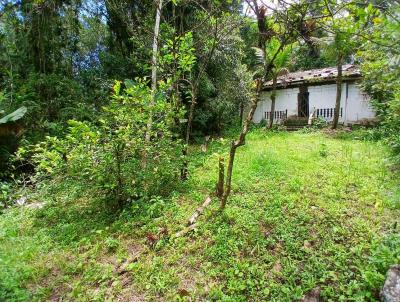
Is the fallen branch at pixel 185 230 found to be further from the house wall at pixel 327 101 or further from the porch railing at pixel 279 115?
the porch railing at pixel 279 115

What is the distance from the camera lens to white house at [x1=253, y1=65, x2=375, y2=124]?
→ 42.3 ft

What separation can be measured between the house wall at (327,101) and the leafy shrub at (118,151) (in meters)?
10.6

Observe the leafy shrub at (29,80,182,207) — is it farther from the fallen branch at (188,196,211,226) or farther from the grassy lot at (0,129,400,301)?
the fallen branch at (188,196,211,226)

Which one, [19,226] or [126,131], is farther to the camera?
[19,226]

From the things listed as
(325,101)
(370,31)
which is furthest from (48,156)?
(325,101)

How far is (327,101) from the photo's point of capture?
1398 centimetres

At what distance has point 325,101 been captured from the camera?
14047mm

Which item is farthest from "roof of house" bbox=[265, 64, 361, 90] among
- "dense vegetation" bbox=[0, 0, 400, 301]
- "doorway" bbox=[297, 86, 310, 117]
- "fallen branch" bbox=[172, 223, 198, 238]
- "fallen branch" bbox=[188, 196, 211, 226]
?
"fallen branch" bbox=[172, 223, 198, 238]

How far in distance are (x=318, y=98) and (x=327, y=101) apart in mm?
469

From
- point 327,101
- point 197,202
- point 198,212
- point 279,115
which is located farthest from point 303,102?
point 198,212

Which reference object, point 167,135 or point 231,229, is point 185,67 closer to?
point 167,135

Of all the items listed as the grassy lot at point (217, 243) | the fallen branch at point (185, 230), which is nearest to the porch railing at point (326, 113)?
the grassy lot at point (217, 243)

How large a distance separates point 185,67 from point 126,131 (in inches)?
74.0

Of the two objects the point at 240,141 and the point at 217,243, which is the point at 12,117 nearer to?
the point at 240,141
